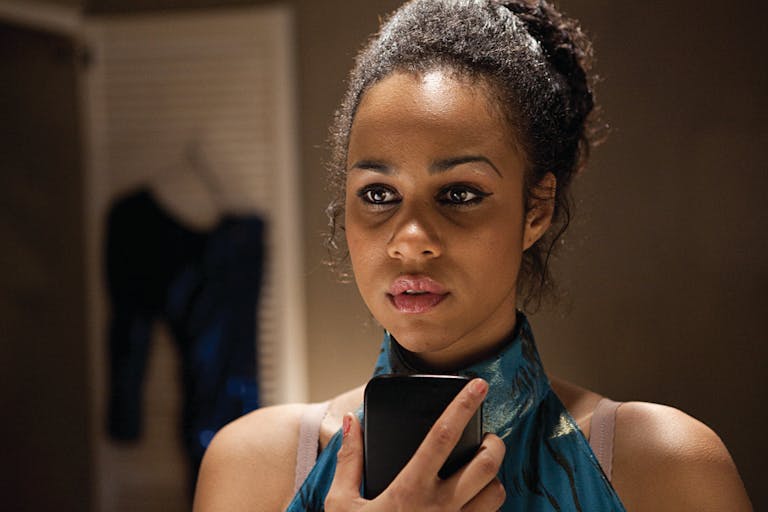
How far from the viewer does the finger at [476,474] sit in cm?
66

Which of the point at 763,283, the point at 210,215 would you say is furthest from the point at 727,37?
the point at 210,215

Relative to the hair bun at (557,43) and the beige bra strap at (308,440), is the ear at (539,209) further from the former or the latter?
the beige bra strap at (308,440)

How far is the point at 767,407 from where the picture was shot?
1273mm

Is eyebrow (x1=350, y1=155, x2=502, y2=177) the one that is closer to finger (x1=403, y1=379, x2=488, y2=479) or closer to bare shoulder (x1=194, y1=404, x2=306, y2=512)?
finger (x1=403, y1=379, x2=488, y2=479)

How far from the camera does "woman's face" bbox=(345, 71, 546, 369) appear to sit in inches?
29.3

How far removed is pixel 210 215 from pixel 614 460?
1.13m

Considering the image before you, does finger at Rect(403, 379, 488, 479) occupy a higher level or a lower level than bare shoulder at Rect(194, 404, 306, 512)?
higher

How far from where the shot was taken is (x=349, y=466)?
0.70m

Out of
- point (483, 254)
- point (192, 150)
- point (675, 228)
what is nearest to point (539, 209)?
point (483, 254)

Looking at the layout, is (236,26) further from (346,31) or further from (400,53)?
(400,53)

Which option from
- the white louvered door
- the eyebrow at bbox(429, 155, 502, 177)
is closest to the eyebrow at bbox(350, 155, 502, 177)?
the eyebrow at bbox(429, 155, 502, 177)

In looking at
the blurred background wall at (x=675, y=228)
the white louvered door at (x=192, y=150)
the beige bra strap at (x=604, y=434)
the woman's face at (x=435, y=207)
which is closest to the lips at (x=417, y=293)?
the woman's face at (x=435, y=207)

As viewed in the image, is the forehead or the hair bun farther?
the hair bun

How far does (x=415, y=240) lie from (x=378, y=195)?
3.0 inches
